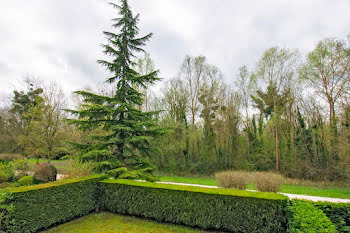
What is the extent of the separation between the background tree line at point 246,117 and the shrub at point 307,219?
319 inches

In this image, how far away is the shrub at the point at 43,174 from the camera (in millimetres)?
8383

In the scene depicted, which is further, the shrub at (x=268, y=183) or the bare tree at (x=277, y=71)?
the bare tree at (x=277, y=71)

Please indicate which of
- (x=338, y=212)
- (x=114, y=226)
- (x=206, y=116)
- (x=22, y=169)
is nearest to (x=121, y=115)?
(x=114, y=226)

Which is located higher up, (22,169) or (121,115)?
(121,115)

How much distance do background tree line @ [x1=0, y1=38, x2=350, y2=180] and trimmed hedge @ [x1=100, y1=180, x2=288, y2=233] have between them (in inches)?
208

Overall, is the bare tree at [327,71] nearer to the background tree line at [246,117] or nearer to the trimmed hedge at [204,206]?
the background tree line at [246,117]

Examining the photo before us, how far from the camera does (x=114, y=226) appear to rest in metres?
5.54

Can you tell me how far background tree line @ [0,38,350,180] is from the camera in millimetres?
13070

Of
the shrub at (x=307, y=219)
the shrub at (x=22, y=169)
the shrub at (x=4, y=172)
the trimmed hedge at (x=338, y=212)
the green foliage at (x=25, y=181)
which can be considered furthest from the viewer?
the shrub at (x=22, y=169)

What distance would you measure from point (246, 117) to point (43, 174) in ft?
52.9

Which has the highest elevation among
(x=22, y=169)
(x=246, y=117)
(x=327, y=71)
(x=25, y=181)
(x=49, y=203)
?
(x=327, y=71)

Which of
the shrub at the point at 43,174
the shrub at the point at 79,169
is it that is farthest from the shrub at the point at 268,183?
the shrub at the point at 43,174

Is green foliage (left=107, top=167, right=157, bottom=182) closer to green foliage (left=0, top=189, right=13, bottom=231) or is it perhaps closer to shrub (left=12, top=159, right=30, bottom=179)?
green foliage (left=0, top=189, right=13, bottom=231)

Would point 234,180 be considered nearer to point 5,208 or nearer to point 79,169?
point 79,169
